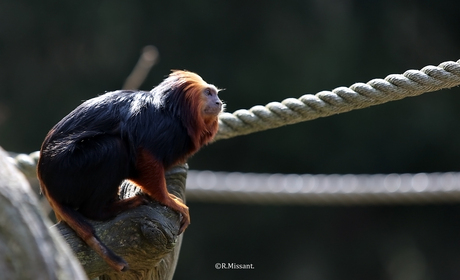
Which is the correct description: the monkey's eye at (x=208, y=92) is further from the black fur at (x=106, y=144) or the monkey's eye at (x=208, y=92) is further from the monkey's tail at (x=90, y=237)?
the monkey's tail at (x=90, y=237)

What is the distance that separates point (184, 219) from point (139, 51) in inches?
202

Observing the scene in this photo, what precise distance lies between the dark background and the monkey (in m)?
4.33

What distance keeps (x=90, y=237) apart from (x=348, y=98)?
1.00 meters

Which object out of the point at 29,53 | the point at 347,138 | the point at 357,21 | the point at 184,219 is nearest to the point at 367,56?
the point at 357,21

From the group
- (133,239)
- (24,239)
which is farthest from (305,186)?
(24,239)

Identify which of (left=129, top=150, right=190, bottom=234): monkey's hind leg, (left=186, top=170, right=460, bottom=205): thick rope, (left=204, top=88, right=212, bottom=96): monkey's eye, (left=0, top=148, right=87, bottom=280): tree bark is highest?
(left=204, top=88, right=212, bottom=96): monkey's eye

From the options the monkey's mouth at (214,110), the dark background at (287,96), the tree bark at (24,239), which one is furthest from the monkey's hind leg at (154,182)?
the dark background at (287,96)

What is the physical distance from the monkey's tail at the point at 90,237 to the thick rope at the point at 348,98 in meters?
0.89

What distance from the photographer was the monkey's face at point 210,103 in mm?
2045

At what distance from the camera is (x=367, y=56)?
6.53m

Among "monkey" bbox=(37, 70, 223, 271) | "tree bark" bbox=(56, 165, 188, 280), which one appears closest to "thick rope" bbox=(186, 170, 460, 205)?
"monkey" bbox=(37, 70, 223, 271)

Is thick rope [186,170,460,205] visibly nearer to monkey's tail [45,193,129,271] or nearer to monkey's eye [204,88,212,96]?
monkey's eye [204,88,212,96]

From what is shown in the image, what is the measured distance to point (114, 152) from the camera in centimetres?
168

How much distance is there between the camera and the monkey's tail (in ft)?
4.78
